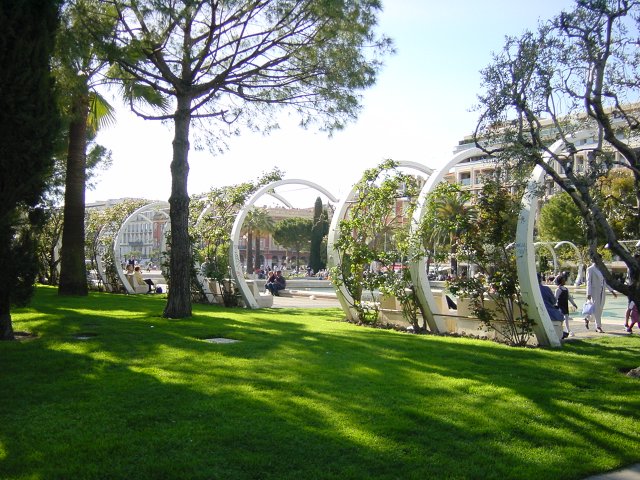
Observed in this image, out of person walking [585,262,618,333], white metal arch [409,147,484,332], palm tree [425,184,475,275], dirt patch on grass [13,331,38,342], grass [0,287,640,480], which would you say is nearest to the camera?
grass [0,287,640,480]

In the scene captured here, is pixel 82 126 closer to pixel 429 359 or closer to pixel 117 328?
pixel 117 328

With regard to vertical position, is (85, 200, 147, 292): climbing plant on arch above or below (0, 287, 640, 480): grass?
above

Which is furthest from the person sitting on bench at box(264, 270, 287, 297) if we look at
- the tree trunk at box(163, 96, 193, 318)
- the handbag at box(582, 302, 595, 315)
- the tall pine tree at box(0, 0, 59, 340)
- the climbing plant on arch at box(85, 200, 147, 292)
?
the tall pine tree at box(0, 0, 59, 340)

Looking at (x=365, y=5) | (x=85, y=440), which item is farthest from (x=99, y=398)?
(x=365, y=5)

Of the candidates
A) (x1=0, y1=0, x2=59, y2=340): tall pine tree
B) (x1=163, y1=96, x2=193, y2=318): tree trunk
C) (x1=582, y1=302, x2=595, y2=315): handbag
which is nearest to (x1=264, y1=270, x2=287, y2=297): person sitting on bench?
(x1=163, y1=96, x2=193, y2=318): tree trunk

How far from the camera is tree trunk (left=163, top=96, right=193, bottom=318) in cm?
1342

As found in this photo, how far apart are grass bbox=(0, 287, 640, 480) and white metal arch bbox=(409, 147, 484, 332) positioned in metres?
2.49

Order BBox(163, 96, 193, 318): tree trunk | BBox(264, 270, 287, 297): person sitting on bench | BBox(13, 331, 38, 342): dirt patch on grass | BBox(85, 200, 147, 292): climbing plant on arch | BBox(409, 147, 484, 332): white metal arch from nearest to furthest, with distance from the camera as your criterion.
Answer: BBox(13, 331, 38, 342): dirt patch on grass, BBox(409, 147, 484, 332): white metal arch, BBox(163, 96, 193, 318): tree trunk, BBox(85, 200, 147, 292): climbing plant on arch, BBox(264, 270, 287, 297): person sitting on bench

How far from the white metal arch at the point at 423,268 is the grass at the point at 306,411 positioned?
2494 mm

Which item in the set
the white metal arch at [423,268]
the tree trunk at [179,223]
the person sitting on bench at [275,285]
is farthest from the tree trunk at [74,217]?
the white metal arch at [423,268]

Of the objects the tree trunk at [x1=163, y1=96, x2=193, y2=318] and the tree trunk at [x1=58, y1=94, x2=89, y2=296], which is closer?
the tree trunk at [x1=163, y1=96, x2=193, y2=318]

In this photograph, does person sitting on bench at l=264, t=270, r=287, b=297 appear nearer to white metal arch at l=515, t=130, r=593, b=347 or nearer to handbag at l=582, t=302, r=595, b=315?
handbag at l=582, t=302, r=595, b=315

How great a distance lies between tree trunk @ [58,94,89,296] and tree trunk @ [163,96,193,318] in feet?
22.1

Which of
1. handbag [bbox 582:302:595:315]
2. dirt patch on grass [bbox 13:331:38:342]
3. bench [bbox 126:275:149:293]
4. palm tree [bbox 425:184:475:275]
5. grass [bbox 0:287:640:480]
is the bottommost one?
grass [bbox 0:287:640:480]
